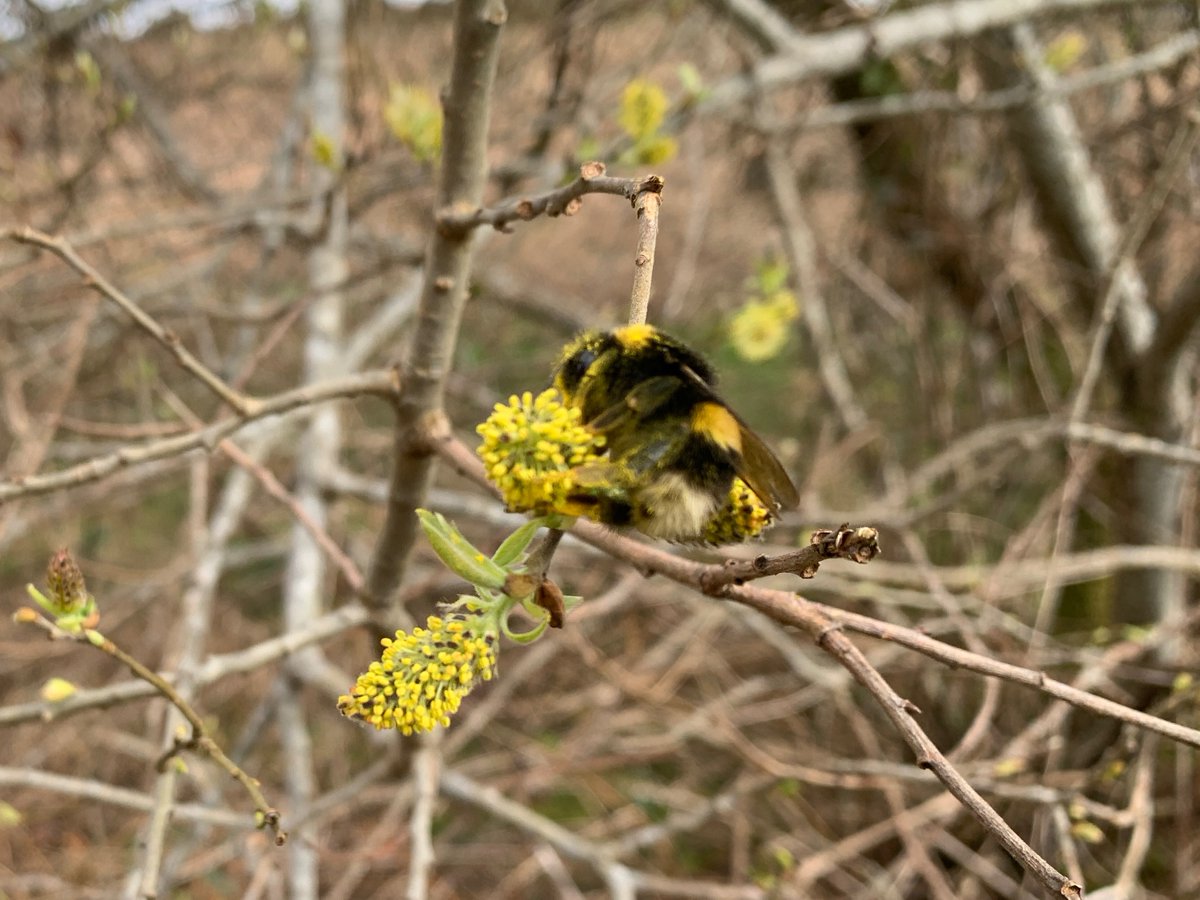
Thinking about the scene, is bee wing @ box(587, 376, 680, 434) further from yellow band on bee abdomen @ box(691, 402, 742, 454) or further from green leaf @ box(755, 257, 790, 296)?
green leaf @ box(755, 257, 790, 296)

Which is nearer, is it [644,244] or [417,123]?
[644,244]

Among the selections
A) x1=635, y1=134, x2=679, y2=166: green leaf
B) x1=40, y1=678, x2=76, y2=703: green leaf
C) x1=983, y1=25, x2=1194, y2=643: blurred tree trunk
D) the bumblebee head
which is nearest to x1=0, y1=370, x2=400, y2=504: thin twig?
x1=40, y1=678, x2=76, y2=703: green leaf

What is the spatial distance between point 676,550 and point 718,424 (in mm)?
963

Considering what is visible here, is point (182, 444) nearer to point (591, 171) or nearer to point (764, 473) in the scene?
point (591, 171)

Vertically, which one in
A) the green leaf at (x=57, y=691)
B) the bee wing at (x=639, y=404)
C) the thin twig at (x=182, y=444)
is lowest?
the bee wing at (x=639, y=404)

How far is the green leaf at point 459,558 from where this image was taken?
66 centimetres

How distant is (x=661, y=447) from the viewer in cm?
63

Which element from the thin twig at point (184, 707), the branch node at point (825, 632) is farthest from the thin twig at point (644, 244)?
the thin twig at point (184, 707)

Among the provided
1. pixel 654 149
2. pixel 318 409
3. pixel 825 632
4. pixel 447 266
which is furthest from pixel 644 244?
pixel 318 409

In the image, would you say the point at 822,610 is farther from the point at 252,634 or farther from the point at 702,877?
the point at 252,634

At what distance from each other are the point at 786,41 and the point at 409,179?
1.27 m

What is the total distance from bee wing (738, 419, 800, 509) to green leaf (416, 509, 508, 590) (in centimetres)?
19

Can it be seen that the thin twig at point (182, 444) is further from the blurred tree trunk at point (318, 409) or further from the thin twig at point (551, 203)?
the blurred tree trunk at point (318, 409)

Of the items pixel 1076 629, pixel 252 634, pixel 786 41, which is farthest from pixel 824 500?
pixel 252 634
